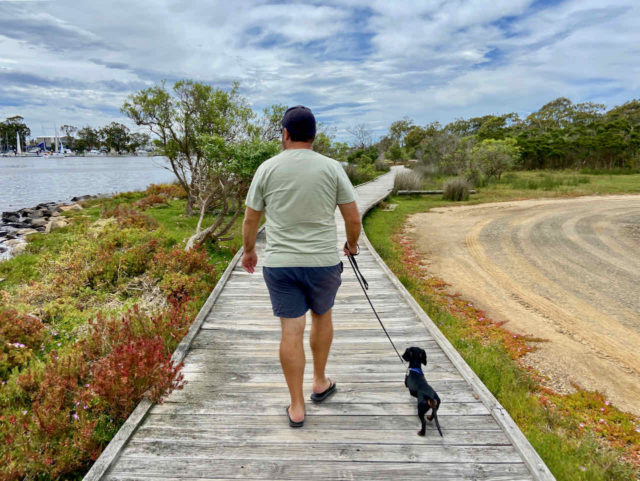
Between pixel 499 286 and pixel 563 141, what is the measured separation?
3441cm

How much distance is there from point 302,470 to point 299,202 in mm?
1556

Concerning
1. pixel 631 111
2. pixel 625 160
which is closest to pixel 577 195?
pixel 625 160

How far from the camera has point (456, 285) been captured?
25.3ft

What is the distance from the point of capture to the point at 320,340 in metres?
2.61

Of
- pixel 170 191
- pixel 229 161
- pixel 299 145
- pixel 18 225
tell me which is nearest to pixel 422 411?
pixel 299 145

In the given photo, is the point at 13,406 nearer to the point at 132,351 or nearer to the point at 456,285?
the point at 132,351

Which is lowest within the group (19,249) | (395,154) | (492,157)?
(19,249)

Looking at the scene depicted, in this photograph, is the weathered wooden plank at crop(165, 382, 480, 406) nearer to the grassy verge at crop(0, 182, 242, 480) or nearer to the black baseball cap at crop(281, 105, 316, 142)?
the grassy verge at crop(0, 182, 242, 480)

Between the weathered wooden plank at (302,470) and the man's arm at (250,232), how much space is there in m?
1.16

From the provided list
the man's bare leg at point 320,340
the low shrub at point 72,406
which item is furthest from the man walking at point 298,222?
the low shrub at point 72,406

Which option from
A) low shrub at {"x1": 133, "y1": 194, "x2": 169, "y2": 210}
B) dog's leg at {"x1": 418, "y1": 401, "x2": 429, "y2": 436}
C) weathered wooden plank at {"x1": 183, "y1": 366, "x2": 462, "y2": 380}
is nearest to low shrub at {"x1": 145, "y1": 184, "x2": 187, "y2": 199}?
low shrub at {"x1": 133, "y1": 194, "x2": 169, "y2": 210}

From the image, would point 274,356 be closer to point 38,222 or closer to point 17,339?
point 17,339

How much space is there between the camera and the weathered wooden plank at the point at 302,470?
7.13 feet

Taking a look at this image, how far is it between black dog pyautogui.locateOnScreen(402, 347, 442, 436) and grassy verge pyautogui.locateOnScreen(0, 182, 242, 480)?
1812 mm
